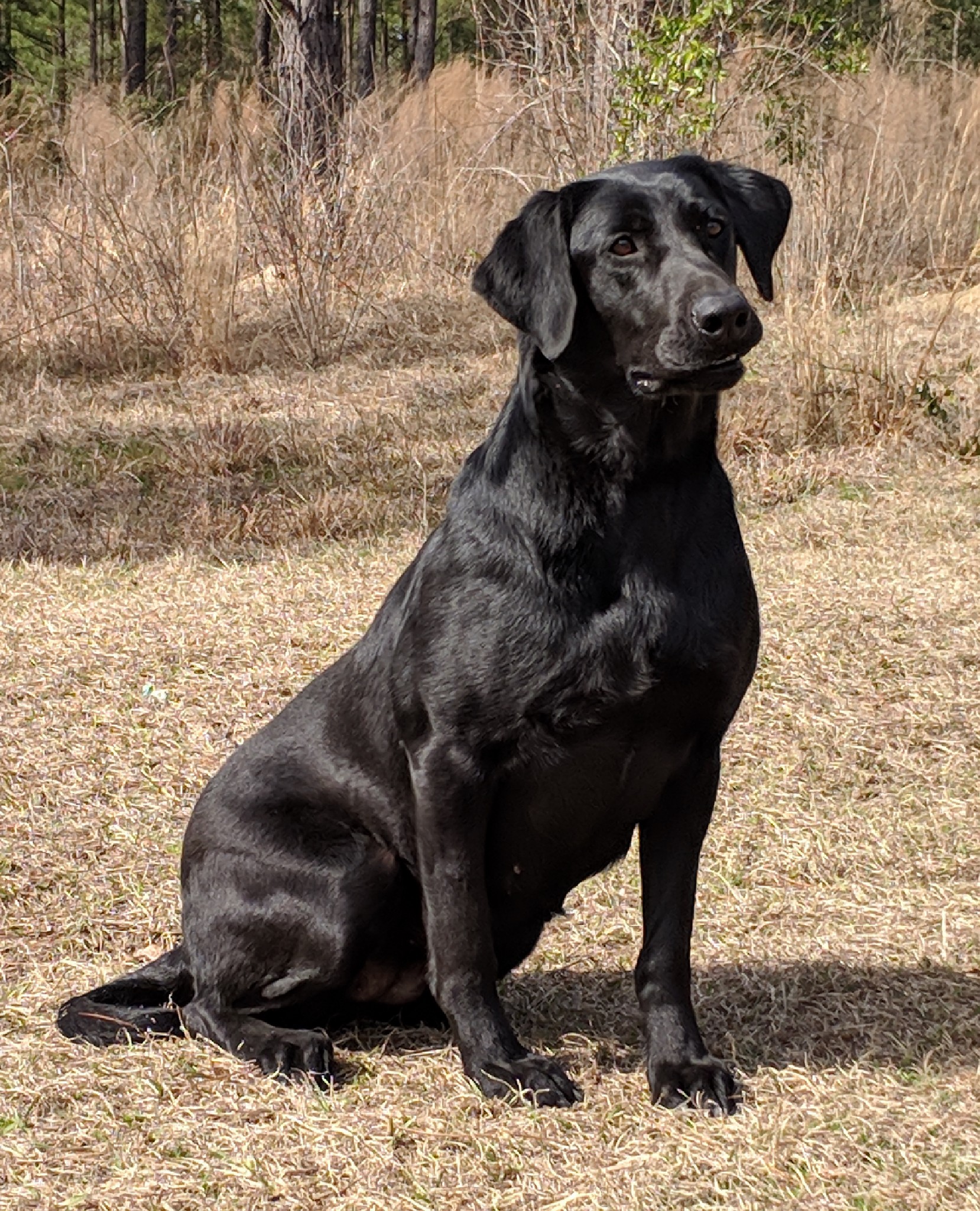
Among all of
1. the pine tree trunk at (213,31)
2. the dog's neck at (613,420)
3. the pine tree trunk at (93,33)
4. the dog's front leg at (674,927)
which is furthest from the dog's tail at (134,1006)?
the pine tree trunk at (93,33)

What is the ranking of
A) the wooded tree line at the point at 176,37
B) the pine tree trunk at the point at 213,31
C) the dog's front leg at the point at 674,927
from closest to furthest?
the dog's front leg at the point at 674,927 → the wooded tree line at the point at 176,37 → the pine tree trunk at the point at 213,31

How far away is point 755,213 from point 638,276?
390mm

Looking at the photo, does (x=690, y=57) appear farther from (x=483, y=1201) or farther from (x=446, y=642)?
(x=483, y=1201)

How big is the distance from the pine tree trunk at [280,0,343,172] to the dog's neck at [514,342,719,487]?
7.03 m

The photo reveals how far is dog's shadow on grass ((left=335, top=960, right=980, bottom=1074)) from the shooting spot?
2.90 metres

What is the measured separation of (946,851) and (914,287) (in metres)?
6.84

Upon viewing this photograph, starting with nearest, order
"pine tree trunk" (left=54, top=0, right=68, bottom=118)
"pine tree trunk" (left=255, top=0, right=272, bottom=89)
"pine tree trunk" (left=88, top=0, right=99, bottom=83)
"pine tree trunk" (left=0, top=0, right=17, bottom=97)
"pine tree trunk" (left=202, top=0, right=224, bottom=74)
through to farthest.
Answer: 1. "pine tree trunk" (left=0, top=0, right=17, bottom=97)
2. "pine tree trunk" (left=54, top=0, right=68, bottom=118)
3. "pine tree trunk" (left=255, top=0, right=272, bottom=89)
4. "pine tree trunk" (left=202, top=0, right=224, bottom=74)
5. "pine tree trunk" (left=88, top=0, right=99, bottom=83)

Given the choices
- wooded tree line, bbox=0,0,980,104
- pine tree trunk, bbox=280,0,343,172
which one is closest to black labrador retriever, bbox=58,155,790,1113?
wooded tree line, bbox=0,0,980,104

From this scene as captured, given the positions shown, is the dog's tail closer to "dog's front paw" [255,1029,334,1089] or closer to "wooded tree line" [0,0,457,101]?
"dog's front paw" [255,1029,334,1089]

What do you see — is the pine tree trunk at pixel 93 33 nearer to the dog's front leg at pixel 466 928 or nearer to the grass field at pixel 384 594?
the grass field at pixel 384 594

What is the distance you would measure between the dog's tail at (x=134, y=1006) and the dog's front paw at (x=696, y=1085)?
0.91 meters

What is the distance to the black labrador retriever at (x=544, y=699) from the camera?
2.60 m

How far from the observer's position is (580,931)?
3559 millimetres

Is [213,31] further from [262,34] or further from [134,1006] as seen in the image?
[134,1006]
